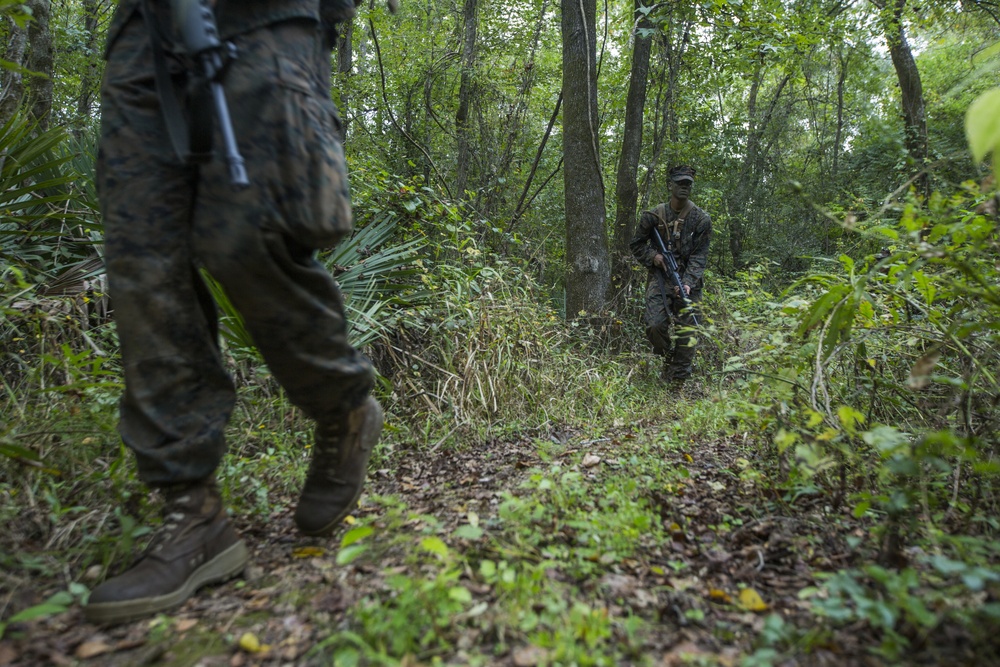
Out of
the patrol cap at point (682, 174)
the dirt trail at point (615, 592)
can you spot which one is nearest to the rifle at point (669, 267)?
the patrol cap at point (682, 174)

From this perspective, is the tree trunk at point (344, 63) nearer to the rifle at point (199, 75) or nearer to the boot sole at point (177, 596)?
the rifle at point (199, 75)

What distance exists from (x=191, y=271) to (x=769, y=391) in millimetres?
2115

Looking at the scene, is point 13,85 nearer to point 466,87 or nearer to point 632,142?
point 466,87

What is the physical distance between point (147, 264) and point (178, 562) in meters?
0.76

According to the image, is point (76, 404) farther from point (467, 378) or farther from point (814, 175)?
point (814, 175)

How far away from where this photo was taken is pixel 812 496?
2084 mm

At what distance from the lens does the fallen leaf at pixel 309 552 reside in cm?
177

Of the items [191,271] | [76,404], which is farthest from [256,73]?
[76,404]

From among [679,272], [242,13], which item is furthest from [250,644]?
[679,272]

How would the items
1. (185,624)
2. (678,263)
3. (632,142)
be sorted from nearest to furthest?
1. (185,624)
2. (678,263)
3. (632,142)

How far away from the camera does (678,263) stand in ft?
19.8

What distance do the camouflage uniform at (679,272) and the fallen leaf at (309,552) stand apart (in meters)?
4.53

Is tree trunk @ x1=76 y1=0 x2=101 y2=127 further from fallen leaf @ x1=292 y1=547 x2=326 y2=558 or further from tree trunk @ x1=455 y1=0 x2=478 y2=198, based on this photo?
fallen leaf @ x1=292 y1=547 x2=326 y2=558

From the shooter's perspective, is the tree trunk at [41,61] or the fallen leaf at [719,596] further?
the tree trunk at [41,61]
